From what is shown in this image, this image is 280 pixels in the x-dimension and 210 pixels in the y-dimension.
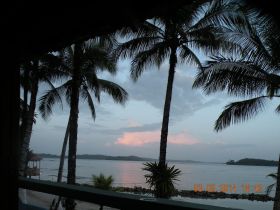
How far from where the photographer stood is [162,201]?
95.1 inches

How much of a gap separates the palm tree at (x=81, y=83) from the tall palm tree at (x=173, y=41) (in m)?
1.28

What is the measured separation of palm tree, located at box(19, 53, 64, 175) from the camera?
1840 centimetres

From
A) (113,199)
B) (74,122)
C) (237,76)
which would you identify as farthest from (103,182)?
(113,199)

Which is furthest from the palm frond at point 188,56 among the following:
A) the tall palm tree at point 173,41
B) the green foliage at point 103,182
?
the green foliage at point 103,182

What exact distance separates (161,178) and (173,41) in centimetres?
665

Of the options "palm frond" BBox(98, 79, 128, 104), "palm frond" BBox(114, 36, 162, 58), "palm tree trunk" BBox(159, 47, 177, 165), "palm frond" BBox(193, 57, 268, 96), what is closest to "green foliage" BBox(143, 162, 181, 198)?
"palm tree trunk" BBox(159, 47, 177, 165)

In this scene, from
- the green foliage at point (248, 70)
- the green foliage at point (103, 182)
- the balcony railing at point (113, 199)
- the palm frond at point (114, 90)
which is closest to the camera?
the balcony railing at point (113, 199)

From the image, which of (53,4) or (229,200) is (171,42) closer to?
(53,4)

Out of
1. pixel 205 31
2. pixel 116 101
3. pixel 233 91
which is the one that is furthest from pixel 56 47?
pixel 116 101

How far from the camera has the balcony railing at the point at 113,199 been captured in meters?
2.31

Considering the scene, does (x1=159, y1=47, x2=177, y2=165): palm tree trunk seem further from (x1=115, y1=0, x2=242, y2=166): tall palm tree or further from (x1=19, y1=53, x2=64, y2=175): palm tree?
(x1=19, y1=53, x2=64, y2=175): palm tree

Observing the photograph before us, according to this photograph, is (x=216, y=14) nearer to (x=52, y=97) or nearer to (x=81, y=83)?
(x=81, y=83)

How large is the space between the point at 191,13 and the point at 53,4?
646 inches

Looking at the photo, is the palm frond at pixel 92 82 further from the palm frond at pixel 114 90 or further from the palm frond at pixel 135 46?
the palm frond at pixel 135 46
